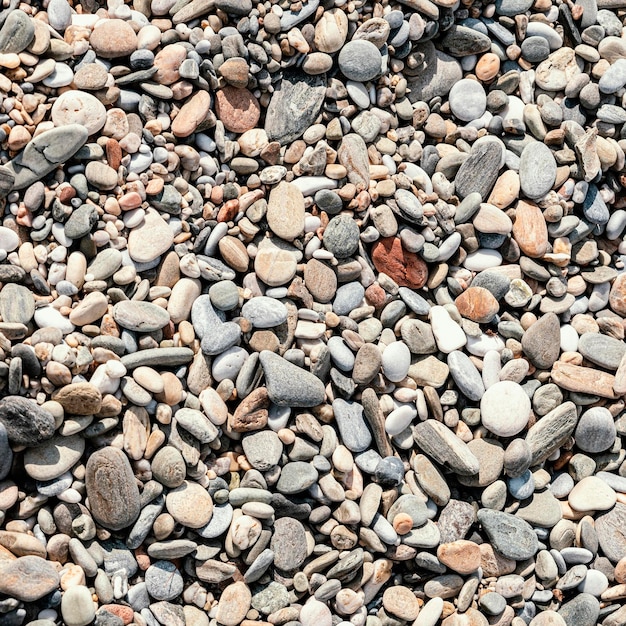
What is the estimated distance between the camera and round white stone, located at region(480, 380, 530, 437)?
207 centimetres

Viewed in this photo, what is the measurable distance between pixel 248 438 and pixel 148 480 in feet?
0.93

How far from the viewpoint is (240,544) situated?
6.20ft

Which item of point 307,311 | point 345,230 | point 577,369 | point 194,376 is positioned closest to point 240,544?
point 194,376

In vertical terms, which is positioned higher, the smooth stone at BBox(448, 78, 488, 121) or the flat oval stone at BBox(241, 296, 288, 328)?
the smooth stone at BBox(448, 78, 488, 121)

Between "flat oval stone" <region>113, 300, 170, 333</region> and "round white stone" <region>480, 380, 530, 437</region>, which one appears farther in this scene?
"round white stone" <region>480, 380, 530, 437</region>

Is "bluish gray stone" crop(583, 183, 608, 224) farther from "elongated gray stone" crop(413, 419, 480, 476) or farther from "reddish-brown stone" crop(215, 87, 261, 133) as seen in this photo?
"reddish-brown stone" crop(215, 87, 261, 133)

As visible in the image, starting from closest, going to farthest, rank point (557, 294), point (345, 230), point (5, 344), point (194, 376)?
point (5, 344), point (194, 376), point (345, 230), point (557, 294)

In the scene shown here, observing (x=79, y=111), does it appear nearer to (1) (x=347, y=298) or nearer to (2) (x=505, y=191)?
(1) (x=347, y=298)

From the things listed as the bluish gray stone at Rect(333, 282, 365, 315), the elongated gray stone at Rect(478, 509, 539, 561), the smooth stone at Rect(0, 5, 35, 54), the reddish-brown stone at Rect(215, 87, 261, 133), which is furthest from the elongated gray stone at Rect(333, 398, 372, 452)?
the smooth stone at Rect(0, 5, 35, 54)

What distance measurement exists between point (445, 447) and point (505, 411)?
0.20 metres

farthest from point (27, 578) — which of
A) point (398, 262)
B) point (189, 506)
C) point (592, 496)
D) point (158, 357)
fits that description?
point (592, 496)

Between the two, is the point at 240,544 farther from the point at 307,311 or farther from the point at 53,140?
the point at 53,140

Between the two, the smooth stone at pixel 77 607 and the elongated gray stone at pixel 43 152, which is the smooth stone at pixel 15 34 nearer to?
the elongated gray stone at pixel 43 152

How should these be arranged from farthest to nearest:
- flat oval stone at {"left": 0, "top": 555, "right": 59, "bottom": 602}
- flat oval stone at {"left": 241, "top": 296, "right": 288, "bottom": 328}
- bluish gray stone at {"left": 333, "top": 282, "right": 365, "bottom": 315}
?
bluish gray stone at {"left": 333, "top": 282, "right": 365, "bottom": 315}, flat oval stone at {"left": 241, "top": 296, "right": 288, "bottom": 328}, flat oval stone at {"left": 0, "top": 555, "right": 59, "bottom": 602}
